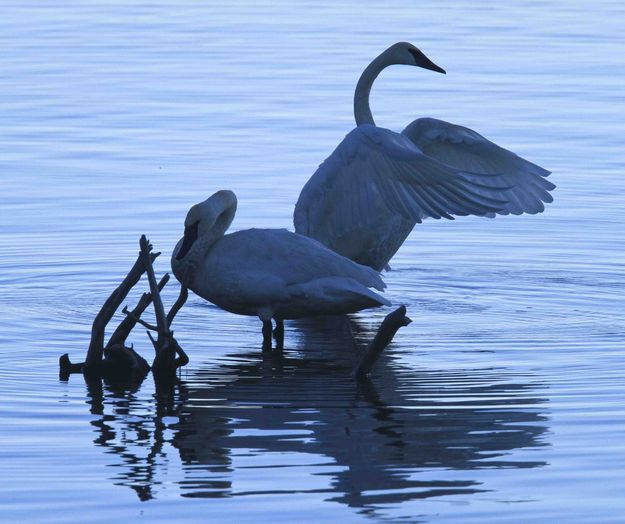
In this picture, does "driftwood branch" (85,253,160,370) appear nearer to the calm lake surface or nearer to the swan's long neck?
the calm lake surface

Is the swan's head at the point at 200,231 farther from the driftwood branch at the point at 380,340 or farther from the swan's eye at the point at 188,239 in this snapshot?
the driftwood branch at the point at 380,340

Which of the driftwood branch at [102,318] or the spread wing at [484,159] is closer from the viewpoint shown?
the driftwood branch at [102,318]

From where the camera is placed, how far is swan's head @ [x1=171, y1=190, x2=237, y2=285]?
10922mm

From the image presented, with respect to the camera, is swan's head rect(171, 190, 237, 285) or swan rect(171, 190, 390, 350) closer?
swan rect(171, 190, 390, 350)

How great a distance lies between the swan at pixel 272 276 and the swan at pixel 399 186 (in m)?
0.57

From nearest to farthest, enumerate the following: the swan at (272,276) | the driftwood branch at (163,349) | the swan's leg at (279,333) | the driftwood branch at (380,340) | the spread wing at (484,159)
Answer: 1. the driftwood branch at (380,340)
2. the driftwood branch at (163,349)
3. the swan at (272,276)
4. the swan's leg at (279,333)
5. the spread wing at (484,159)

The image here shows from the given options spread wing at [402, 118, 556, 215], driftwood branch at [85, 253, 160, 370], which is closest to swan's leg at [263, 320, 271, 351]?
driftwood branch at [85, 253, 160, 370]

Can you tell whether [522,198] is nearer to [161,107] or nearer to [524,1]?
[161,107]

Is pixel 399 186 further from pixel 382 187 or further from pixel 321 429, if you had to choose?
pixel 321 429

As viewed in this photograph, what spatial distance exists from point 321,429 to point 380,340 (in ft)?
3.73

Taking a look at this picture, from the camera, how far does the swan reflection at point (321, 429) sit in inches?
309

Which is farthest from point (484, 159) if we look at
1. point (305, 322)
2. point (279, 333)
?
point (279, 333)

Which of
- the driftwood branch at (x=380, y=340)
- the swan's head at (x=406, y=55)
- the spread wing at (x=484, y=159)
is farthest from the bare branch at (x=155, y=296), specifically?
the swan's head at (x=406, y=55)

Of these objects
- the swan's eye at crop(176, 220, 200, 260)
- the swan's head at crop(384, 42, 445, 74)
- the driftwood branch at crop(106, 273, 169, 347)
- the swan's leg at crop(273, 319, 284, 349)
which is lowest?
the swan's leg at crop(273, 319, 284, 349)
